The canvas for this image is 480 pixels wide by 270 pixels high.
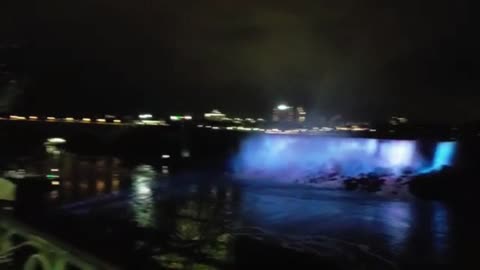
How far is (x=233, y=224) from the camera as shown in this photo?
71.2 feet

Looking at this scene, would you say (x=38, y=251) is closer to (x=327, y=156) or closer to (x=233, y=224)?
(x=233, y=224)

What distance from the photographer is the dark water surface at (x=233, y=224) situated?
51.0 ft

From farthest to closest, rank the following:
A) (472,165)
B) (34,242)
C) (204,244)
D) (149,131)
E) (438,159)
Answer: (149,131) < (438,159) < (472,165) < (204,244) < (34,242)

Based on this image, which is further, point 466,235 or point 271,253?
point 466,235

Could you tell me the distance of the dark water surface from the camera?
51.0ft

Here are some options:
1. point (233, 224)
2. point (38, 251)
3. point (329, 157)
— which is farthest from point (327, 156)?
point (38, 251)

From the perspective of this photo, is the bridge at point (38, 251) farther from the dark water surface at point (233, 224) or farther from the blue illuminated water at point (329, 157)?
the blue illuminated water at point (329, 157)

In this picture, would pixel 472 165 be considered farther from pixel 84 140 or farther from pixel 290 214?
pixel 84 140

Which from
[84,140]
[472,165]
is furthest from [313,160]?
[84,140]

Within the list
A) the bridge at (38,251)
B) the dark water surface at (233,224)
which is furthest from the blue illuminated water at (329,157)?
the bridge at (38,251)

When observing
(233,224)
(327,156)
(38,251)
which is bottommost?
(233,224)

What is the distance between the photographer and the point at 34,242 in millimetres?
5191

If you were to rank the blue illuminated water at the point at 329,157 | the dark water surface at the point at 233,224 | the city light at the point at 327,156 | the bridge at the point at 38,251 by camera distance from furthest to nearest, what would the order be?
the city light at the point at 327,156 < the blue illuminated water at the point at 329,157 < the dark water surface at the point at 233,224 < the bridge at the point at 38,251

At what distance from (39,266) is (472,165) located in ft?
143
